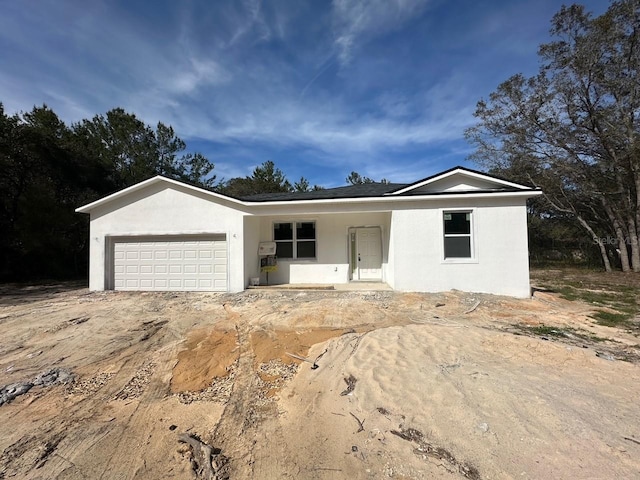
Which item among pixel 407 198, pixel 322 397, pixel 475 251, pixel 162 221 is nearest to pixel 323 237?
pixel 407 198

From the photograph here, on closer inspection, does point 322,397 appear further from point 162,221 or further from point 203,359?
point 162,221

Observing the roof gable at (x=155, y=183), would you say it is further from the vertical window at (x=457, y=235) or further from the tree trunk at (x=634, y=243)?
the tree trunk at (x=634, y=243)

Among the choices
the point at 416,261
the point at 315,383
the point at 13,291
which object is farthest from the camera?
the point at 13,291

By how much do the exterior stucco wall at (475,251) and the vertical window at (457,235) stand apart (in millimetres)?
177

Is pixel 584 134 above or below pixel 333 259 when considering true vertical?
above

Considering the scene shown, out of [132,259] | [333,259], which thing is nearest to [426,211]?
[333,259]

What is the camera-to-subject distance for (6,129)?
1541 cm

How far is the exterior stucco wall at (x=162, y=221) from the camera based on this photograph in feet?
35.1

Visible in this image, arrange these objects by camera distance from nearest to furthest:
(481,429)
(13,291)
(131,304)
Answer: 1. (481,429)
2. (131,304)
3. (13,291)

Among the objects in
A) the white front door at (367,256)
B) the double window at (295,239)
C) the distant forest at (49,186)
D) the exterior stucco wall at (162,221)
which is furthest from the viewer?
the distant forest at (49,186)

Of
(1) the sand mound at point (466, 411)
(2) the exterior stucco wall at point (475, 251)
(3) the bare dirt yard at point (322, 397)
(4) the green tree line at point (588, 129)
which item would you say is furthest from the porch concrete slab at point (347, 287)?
(4) the green tree line at point (588, 129)

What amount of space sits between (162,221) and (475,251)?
10815mm

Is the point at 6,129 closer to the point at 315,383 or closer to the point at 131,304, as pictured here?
the point at 131,304

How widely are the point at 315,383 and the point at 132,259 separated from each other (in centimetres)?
1014
